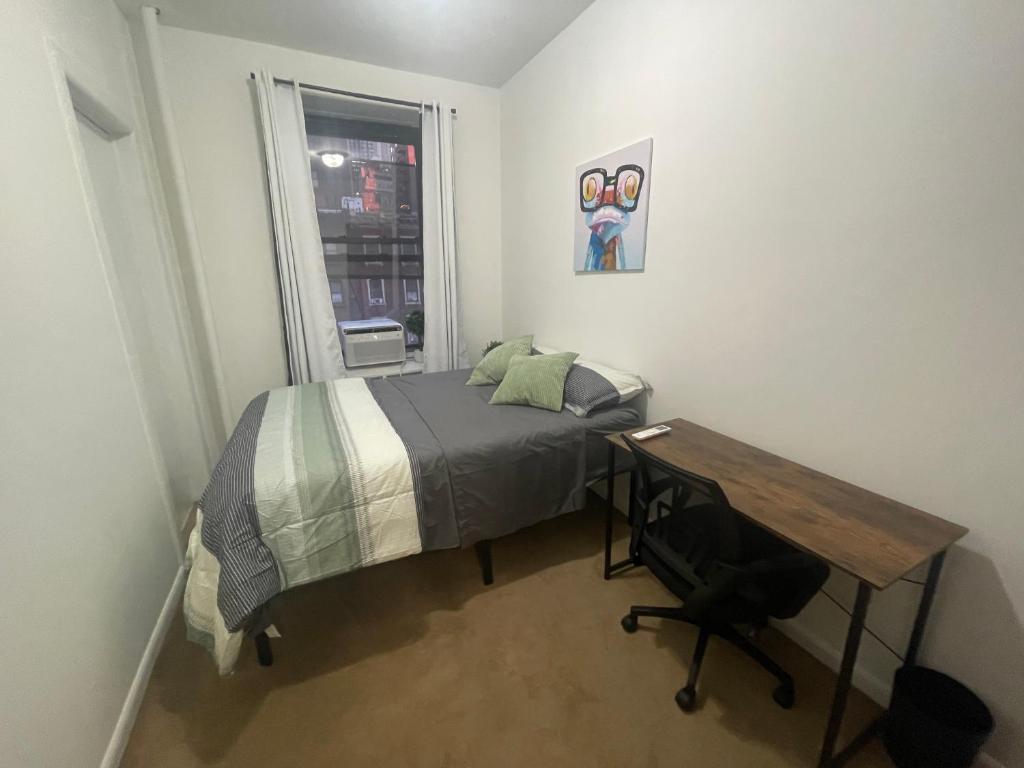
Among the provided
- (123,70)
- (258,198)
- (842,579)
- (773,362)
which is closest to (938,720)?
(842,579)

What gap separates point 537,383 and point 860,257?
142 centimetres

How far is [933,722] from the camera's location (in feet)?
3.69

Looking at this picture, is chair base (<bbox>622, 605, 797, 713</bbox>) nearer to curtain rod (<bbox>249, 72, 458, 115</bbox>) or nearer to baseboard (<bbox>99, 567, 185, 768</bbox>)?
baseboard (<bbox>99, 567, 185, 768</bbox>)

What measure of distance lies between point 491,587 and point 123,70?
3.30 meters

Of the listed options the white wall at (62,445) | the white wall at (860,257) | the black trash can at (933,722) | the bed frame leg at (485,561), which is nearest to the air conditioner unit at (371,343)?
the white wall at (62,445)

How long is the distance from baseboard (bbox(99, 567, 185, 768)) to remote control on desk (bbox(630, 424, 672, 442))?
2008 millimetres

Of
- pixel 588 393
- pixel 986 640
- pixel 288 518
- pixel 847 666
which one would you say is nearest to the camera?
pixel 847 666

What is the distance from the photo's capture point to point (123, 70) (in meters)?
2.18

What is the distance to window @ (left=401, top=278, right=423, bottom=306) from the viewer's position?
3506 mm

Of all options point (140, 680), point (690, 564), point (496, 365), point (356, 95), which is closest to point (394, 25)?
point (356, 95)

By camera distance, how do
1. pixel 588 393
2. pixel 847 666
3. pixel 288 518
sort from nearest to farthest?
1. pixel 847 666
2. pixel 288 518
3. pixel 588 393

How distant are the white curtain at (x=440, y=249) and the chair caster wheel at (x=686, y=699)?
264 cm

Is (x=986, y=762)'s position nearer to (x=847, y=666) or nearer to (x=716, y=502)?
(x=847, y=666)

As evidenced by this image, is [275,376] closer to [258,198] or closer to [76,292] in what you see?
[258,198]
